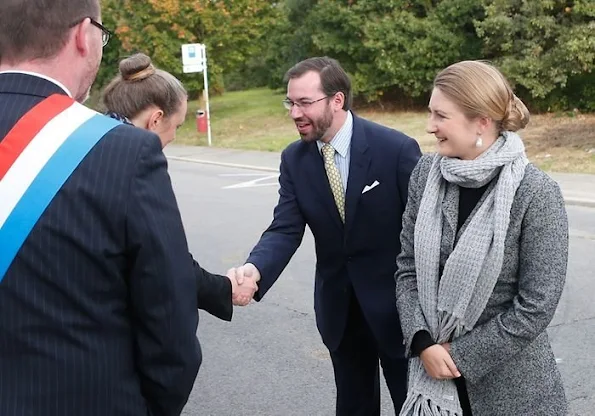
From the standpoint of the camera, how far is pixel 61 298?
5.54 ft

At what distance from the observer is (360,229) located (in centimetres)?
327

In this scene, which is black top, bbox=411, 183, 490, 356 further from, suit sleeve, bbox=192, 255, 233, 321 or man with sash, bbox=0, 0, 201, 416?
man with sash, bbox=0, 0, 201, 416

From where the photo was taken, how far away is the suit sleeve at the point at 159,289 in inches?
67.2

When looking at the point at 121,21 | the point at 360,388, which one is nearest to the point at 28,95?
the point at 360,388

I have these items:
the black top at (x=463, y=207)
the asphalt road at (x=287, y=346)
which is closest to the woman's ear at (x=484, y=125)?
the black top at (x=463, y=207)

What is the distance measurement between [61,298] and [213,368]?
140 inches

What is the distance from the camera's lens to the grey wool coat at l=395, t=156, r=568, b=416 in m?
2.37

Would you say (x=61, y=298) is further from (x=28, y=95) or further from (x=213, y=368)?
(x=213, y=368)

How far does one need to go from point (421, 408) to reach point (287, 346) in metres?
2.90

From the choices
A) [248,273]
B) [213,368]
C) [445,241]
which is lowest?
[213,368]

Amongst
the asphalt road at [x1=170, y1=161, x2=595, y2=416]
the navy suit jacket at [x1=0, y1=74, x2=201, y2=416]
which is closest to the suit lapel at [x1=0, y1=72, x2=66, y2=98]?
the navy suit jacket at [x1=0, y1=74, x2=201, y2=416]

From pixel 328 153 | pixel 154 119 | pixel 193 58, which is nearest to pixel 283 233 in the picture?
pixel 328 153

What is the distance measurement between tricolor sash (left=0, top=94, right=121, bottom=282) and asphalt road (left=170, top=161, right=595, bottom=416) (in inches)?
119

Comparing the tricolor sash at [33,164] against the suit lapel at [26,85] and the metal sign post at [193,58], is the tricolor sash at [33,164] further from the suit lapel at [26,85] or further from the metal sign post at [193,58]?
the metal sign post at [193,58]
